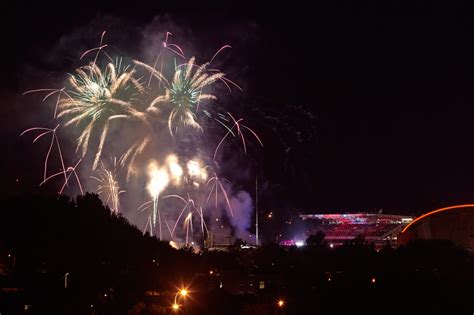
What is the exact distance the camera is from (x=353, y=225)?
98.0m

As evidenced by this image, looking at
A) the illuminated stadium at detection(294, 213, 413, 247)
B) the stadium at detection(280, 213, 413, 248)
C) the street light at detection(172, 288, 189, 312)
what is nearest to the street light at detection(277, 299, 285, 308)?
the street light at detection(172, 288, 189, 312)

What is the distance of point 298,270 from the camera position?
1900 inches

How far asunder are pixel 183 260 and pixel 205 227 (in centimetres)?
1730

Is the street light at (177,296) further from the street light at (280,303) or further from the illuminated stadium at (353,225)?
the illuminated stadium at (353,225)

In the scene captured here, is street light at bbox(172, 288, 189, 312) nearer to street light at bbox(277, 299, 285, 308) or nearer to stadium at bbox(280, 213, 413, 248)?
street light at bbox(277, 299, 285, 308)

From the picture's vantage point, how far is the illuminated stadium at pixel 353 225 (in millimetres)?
94062

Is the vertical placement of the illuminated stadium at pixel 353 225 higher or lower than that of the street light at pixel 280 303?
higher

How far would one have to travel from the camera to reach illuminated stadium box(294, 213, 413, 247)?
9406cm

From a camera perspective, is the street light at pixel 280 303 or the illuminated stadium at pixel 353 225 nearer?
the street light at pixel 280 303

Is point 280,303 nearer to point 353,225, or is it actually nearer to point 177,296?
point 177,296

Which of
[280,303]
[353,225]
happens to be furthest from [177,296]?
[353,225]

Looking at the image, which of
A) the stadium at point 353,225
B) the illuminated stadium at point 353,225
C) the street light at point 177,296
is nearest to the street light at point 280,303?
the street light at point 177,296

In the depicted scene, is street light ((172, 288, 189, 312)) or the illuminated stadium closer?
street light ((172, 288, 189, 312))

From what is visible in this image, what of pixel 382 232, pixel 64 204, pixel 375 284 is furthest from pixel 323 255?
pixel 382 232
